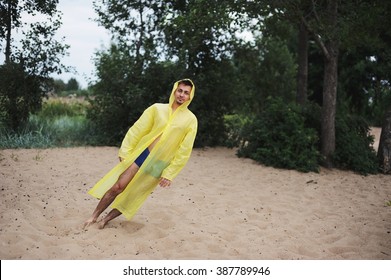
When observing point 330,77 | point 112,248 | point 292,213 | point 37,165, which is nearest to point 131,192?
point 112,248

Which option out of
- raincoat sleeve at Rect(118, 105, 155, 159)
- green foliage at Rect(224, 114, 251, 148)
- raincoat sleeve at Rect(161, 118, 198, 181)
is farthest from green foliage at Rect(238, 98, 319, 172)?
raincoat sleeve at Rect(118, 105, 155, 159)

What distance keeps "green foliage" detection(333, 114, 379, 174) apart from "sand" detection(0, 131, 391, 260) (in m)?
0.71

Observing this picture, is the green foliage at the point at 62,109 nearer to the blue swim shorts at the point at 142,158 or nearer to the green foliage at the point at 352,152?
the green foliage at the point at 352,152

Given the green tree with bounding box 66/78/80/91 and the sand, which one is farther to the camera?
the green tree with bounding box 66/78/80/91

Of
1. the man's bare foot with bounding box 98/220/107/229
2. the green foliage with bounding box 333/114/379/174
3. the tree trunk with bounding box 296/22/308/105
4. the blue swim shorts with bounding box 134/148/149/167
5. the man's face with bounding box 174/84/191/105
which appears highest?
the tree trunk with bounding box 296/22/308/105

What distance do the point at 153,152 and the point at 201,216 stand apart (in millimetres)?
1492

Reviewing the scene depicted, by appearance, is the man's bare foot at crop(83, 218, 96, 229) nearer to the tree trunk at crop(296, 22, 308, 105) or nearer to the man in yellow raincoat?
the man in yellow raincoat

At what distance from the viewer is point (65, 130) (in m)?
10.8

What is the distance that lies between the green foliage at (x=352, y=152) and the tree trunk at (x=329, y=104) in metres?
0.24

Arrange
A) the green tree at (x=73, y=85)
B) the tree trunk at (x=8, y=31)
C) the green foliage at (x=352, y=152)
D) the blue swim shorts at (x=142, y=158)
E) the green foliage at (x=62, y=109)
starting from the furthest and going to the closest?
1. the green foliage at (x=62, y=109)
2. the green tree at (x=73, y=85)
3. the tree trunk at (x=8, y=31)
4. the green foliage at (x=352, y=152)
5. the blue swim shorts at (x=142, y=158)

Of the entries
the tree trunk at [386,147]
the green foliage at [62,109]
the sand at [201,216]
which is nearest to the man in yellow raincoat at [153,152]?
the sand at [201,216]

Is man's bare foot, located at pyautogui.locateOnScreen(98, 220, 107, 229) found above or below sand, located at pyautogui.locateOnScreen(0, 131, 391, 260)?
above

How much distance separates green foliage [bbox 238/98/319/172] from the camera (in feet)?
29.6

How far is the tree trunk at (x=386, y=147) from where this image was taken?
9.52m
